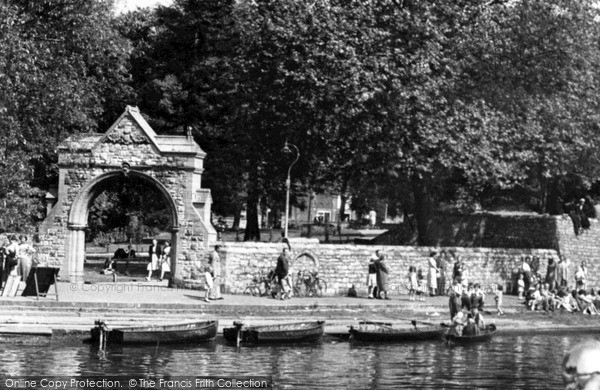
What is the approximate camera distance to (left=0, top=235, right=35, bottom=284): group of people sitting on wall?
3198 cm

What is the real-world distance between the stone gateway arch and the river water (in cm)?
894

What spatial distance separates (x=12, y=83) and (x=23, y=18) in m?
3.33

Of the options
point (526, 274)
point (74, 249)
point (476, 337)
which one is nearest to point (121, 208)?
point (74, 249)

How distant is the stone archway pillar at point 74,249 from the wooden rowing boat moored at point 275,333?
36.2 ft

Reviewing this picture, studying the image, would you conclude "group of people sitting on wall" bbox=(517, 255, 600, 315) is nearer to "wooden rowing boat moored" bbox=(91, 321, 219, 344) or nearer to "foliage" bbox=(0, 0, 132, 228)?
"wooden rowing boat moored" bbox=(91, 321, 219, 344)

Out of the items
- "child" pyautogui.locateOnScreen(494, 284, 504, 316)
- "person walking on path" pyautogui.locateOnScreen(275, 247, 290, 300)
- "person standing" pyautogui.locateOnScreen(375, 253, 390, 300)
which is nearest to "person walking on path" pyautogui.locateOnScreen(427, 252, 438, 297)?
"person standing" pyautogui.locateOnScreen(375, 253, 390, 300)

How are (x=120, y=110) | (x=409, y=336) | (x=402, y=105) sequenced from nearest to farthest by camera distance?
(x=409, y=336)
(x=402, y=105)
(x=120, y=110)

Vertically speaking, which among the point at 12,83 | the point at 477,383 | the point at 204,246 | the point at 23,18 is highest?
the point at 23,18

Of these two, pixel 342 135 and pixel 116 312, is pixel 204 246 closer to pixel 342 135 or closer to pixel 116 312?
pixel 116 312

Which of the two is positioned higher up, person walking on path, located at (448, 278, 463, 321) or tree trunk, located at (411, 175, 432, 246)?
tree trunk, located at (411, 175, 432, 246)

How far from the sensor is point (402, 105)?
41594 millimetres

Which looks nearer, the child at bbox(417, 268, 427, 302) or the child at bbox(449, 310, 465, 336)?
the child at bbox(449, 310, 465, 336)

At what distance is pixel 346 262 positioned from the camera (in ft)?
126

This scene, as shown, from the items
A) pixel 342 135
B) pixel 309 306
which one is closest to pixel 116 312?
pixel 309 306
